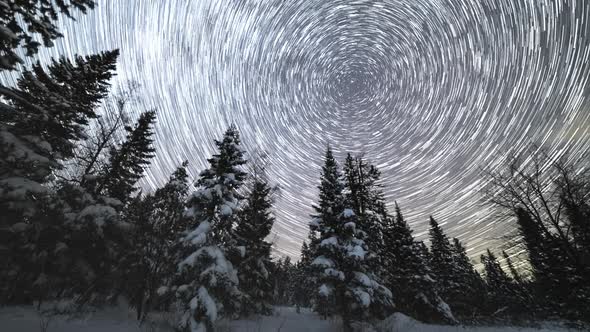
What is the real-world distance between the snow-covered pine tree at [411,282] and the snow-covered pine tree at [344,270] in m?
5.41

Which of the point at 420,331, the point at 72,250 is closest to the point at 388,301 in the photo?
the point at 420,331

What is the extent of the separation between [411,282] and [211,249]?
1815cm

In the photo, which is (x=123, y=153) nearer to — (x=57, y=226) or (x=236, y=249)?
(x=57, y=226)

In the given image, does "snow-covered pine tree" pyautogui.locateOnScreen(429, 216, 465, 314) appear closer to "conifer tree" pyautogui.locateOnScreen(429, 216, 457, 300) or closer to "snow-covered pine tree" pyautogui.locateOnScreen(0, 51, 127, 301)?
"conifer tree" pyautogui.locateOnScreen(429, 216, 457, 300)

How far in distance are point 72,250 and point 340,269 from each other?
13676mm

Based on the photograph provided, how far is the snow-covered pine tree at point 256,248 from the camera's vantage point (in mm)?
16984

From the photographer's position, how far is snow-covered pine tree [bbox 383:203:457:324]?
19375 millimetres

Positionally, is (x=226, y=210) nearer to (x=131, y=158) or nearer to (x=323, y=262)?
(x=323, y=262)

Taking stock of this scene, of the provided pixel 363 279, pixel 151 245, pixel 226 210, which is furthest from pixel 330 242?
pixel 151 245

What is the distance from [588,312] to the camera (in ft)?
49.1

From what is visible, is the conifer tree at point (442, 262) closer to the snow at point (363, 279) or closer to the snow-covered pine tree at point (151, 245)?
the snow at point (363, 279)

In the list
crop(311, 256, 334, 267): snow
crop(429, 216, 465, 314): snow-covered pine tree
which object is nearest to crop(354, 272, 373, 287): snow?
crop(311, 256, 334, 267): snow

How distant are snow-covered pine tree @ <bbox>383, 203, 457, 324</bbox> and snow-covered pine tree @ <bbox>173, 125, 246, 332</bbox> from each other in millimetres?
12467

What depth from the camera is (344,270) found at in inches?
534
